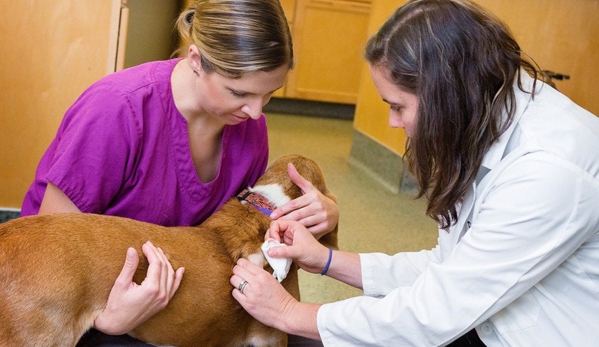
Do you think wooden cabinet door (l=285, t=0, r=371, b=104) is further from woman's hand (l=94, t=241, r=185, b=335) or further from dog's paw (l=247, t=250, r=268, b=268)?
woman's hand (l=94, t=241, r=185, b=335)

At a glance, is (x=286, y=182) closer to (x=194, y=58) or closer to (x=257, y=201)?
(x=257, y=201)

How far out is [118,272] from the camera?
139 centimetres

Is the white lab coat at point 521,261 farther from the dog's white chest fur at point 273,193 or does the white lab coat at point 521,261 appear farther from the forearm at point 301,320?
the dog's white chest fur at point 273,193

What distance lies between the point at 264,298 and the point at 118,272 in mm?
323

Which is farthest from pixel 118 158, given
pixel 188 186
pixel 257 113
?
pixel 257 113

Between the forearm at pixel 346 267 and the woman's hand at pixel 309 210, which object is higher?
the woman's hand at pixel 309 210

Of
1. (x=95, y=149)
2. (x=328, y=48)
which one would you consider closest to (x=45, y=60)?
(x=95, y=149)

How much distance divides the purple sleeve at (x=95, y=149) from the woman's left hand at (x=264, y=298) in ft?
1.26

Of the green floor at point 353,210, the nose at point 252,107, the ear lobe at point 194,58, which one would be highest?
the ear lobe at point 194,58

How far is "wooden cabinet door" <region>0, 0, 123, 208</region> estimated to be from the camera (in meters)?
2.40

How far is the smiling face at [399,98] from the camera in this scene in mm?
1316

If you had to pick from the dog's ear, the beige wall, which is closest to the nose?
the dog's ear

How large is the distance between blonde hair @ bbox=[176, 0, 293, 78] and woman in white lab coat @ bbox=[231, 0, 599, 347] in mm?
263

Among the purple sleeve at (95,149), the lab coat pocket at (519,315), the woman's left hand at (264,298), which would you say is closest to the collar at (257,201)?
the woman's left hand at (264,298)
